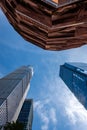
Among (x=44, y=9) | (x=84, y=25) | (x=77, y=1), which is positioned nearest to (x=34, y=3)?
(x=44, y=9)

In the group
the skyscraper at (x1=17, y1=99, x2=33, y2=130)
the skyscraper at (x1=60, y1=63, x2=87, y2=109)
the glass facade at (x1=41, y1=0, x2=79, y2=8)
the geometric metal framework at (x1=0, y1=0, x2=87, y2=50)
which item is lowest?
the skyscraper at (x1=17, y1=99, x2=33, y2=130)

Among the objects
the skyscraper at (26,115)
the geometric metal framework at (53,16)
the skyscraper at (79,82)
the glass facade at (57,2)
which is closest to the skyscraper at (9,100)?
the skyscraper at (26,115)

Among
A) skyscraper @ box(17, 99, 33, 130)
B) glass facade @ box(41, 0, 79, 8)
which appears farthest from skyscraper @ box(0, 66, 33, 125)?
glass facade @ box(41, 0, 79, 8)

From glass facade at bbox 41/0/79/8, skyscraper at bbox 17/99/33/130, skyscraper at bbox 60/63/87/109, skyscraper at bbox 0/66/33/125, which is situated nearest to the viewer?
glass facade at bbox 41/0/79/8

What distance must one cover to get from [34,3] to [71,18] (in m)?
0.63

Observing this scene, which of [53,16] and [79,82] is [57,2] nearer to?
[53,16]

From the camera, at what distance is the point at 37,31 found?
434 centimetres

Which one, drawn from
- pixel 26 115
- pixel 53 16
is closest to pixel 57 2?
pixel 53 16

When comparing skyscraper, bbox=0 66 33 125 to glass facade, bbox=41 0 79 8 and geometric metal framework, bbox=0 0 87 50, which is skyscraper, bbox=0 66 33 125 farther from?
glass facade, bbox=41 0 79 8

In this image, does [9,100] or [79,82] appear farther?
[9,100]

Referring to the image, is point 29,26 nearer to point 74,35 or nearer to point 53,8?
point 74,35

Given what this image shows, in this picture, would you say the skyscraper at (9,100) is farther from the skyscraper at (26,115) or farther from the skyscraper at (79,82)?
the skyscraper at (79,82)

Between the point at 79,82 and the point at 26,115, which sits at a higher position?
the point at 79,82

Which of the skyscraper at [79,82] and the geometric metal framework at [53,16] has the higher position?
the geometric metal framework at [53,16]
